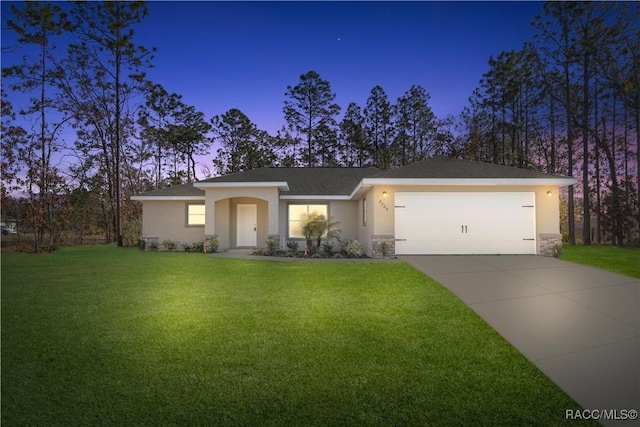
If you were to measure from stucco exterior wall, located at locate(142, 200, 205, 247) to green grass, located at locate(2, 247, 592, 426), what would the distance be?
9498mm

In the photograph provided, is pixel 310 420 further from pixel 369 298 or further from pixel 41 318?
pixel 41 318

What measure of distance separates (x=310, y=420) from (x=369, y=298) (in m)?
3.66

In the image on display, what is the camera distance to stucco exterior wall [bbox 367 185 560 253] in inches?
440

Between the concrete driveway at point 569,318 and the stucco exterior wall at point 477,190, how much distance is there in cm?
249

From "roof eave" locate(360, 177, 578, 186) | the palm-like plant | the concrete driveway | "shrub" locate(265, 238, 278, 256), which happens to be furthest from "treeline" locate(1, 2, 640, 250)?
the concrete driveway

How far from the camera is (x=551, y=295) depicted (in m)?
5.99

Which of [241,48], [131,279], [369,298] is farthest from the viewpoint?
[241,48]

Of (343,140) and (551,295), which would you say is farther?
(343,140)

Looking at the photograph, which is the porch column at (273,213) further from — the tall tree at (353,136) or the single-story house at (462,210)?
the tall tree at (353,136)

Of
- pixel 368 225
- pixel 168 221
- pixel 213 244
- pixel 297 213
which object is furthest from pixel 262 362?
pixel 168 221

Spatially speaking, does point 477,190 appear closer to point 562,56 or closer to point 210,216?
point 210,216

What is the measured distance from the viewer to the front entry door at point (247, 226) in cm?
1603

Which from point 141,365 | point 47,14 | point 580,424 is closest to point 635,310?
point 580,424

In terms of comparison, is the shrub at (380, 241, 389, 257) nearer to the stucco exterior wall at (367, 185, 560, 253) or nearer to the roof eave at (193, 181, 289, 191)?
the stucco exterior wall at (367, 185, 560, 253)
